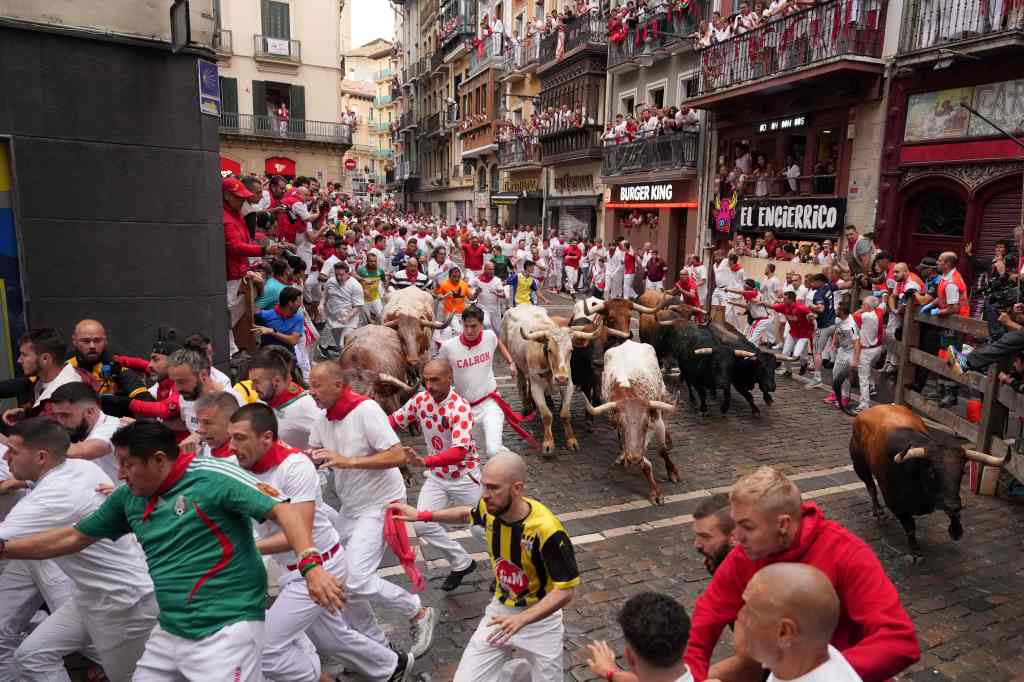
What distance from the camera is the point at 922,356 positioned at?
880cm

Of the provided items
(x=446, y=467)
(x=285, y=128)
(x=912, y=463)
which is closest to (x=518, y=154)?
(x=285, y=128)

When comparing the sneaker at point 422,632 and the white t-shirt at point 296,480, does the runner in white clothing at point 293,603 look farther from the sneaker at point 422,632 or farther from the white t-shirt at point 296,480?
the sneaker at point 422,632

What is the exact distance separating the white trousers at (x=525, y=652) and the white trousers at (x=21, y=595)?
2586mm

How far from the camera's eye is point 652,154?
1001 inches

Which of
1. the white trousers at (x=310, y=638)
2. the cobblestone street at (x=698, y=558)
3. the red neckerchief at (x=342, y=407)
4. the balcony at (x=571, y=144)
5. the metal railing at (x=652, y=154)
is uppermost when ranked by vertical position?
the balcony at (x=571, y=144)

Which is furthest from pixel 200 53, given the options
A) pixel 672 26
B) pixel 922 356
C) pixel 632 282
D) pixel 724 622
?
pixel 672 26

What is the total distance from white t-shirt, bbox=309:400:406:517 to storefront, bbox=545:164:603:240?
2602 centimetres

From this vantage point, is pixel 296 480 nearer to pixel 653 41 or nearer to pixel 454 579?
pixel 454 579

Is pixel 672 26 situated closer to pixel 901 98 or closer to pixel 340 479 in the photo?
pixel 901 98

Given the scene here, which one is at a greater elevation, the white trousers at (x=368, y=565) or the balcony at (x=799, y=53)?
the balcony at (x=799, y=53)

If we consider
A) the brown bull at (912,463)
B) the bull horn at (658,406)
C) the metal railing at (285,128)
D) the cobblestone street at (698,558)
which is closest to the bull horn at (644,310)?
the cobblestone street at (698,558)

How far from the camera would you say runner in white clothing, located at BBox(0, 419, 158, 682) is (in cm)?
372

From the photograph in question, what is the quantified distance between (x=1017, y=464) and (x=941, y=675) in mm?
3308

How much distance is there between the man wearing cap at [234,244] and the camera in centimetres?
1010
